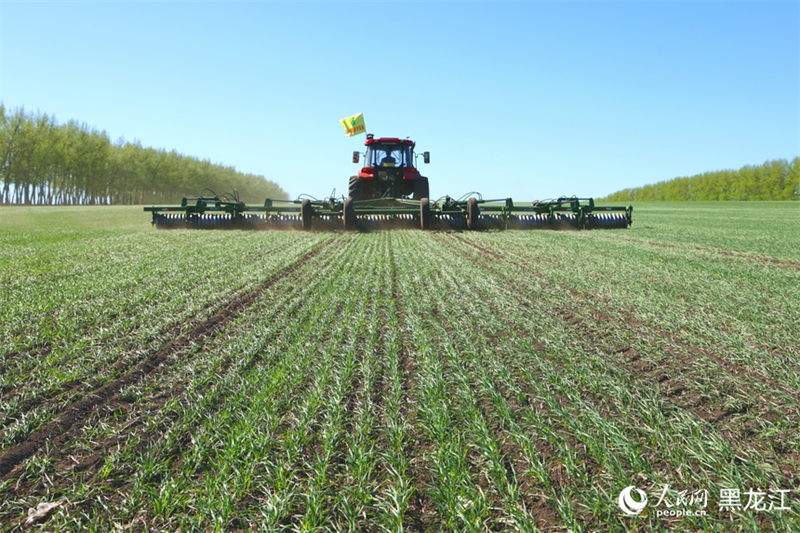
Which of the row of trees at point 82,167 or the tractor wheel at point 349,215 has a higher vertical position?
the row of trees at point 82,167

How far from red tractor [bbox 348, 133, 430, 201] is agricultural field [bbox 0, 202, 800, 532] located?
35.7ft

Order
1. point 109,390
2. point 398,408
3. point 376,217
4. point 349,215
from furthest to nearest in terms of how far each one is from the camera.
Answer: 1. point 376,217
2. point 349,215
3. point 109,390
4. point 398,408

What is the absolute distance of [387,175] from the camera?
1659 centimetres

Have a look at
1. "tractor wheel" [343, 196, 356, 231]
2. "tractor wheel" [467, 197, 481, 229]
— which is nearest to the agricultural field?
"tractor wheel" [343, 196, 356, 231]

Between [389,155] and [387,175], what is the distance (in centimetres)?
68

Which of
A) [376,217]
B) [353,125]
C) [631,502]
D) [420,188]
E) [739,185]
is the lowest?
[631,502]

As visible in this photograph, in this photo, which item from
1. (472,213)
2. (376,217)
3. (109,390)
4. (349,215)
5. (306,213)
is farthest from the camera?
(376,217)

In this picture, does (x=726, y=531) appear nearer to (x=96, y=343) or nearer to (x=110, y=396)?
(x=110, y=396)

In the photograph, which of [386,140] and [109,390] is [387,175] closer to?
[386,140]

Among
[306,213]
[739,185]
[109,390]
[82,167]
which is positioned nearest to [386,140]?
[306,213]

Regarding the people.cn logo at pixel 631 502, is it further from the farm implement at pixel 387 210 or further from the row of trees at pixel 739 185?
the row of trees at pixel 739 185

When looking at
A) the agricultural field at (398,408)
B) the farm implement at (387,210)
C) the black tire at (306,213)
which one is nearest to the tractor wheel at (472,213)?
the farm implement at (387,210)

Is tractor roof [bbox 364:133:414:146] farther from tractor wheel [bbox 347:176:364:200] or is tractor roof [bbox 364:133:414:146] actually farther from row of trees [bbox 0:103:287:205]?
row of trees [bbox 0:103:287:205]

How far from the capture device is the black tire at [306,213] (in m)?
14.7
